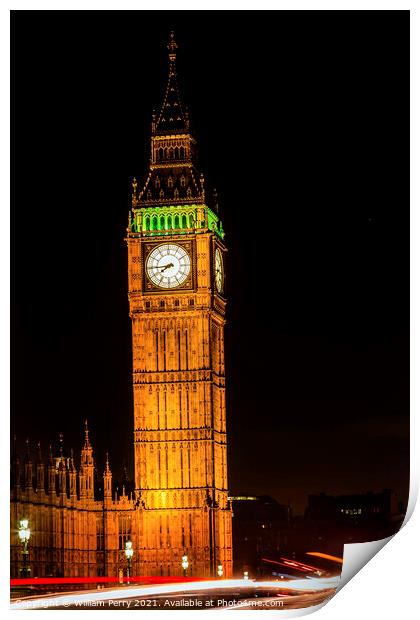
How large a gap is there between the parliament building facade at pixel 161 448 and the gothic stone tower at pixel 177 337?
0.05 ft

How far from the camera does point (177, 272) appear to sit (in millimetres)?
14758

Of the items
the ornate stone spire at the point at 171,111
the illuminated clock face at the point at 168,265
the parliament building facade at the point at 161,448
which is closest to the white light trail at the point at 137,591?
the parliament building facade at the point at 161,448

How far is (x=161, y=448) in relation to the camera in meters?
15.5

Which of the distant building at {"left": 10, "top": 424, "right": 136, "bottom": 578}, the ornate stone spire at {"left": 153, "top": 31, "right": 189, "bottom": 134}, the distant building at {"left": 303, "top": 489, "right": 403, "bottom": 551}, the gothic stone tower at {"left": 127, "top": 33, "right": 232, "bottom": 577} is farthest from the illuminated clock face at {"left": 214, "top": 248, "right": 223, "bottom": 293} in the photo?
the distant building at {"left": 303, "top": 489, "right": 403, "bottom": 551}

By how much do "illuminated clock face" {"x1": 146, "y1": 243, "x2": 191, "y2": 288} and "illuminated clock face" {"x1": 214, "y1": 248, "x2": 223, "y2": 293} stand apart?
61 cm

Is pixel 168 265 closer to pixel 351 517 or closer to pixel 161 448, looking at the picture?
pixel 161 448

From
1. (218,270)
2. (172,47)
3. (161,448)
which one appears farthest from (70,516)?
(172,47)

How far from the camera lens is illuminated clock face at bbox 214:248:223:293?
13793 millimetres

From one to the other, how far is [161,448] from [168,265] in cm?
181

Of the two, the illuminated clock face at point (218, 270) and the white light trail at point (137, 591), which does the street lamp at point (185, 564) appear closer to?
the white light trail at point (137, 591)

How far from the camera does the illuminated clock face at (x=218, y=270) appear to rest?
13793 millimetres

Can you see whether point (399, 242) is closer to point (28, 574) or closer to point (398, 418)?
point (398, 418)
